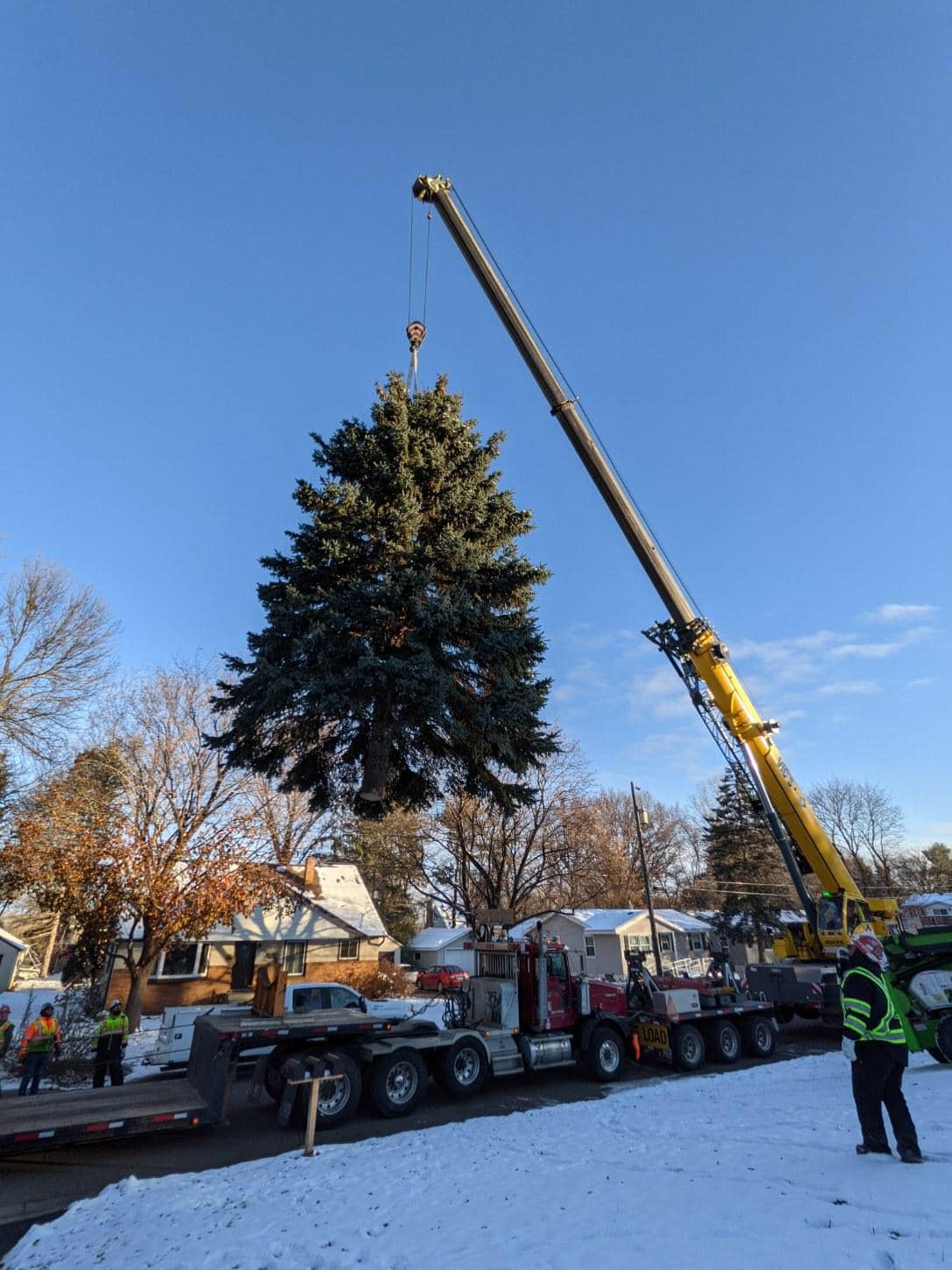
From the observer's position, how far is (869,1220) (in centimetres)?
429

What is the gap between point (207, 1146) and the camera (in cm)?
909

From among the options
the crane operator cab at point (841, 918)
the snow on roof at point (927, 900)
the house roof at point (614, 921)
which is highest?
the snow on roof at point (927, 900)

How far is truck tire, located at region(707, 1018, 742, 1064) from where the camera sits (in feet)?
48.6

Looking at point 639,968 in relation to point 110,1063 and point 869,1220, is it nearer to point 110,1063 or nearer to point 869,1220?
point 110,1063

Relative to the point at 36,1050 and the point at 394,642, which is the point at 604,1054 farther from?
the point at 36,1050

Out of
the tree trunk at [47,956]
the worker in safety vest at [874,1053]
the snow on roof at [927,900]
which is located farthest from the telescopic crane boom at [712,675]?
the snow on roof at [927,900]

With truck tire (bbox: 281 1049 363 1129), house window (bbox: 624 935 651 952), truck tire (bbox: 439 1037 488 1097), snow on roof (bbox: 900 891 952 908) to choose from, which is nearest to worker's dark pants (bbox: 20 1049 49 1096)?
truck tire (bbox: 281 1049 363 1129)

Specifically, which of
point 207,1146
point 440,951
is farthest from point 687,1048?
point 440,951

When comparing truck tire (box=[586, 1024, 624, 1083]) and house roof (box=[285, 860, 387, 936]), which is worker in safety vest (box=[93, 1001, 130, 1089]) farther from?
house roof (box=[285, 860, 387, 936])

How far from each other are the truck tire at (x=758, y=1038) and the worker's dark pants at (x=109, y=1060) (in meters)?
13.7

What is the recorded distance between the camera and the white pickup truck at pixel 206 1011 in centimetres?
1395

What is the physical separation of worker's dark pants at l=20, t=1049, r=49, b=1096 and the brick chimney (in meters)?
18.5

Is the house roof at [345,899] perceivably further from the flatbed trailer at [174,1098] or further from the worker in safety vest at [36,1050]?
the flatbed trailer at [174,1098]

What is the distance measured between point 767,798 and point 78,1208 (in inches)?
640
